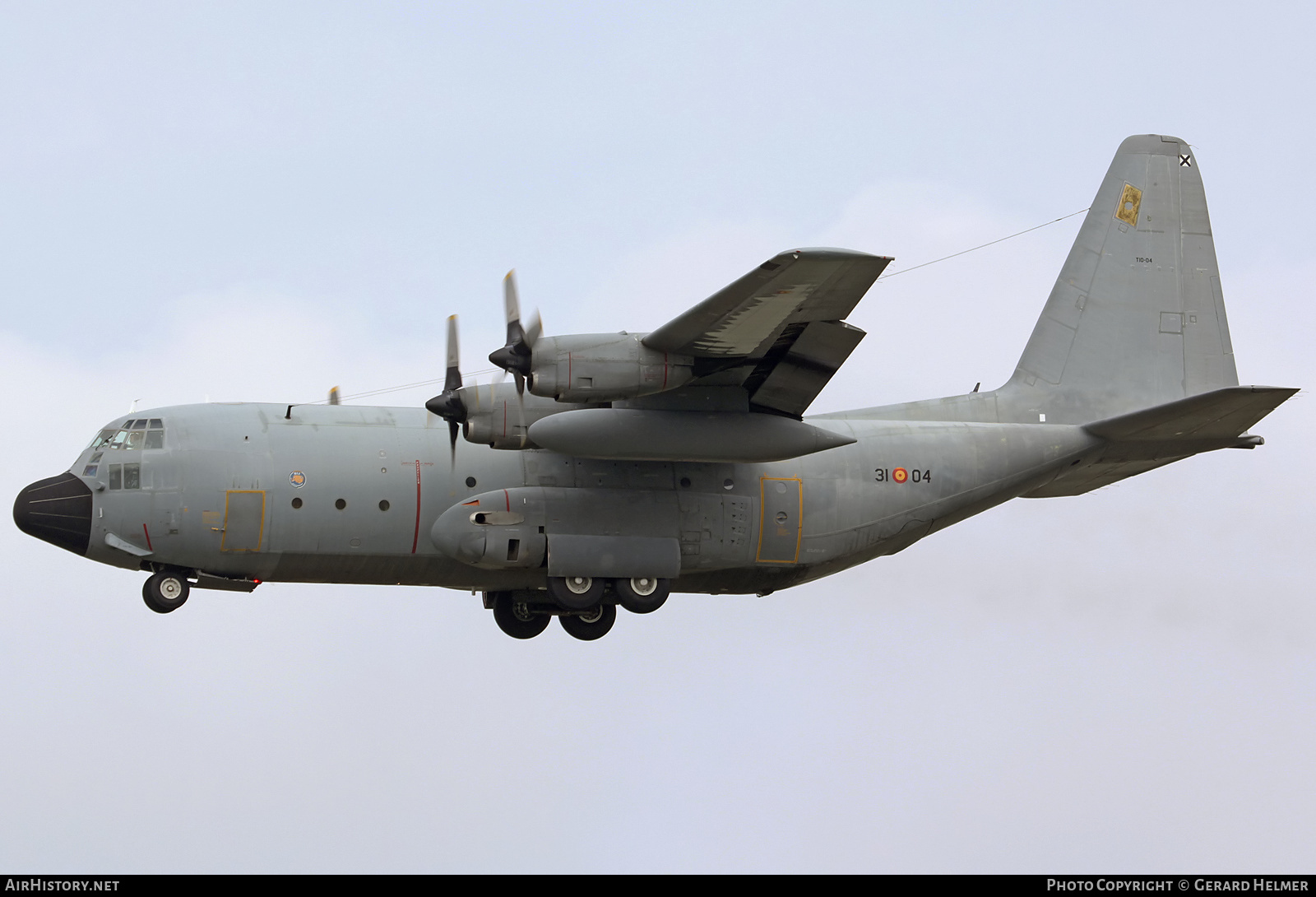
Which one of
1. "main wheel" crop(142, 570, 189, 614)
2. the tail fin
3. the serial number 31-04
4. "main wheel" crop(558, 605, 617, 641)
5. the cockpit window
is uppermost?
the tail fin

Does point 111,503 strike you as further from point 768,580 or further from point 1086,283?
point 1086,283

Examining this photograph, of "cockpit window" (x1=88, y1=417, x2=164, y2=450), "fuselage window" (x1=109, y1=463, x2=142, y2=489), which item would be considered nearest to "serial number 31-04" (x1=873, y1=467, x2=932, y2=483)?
"cockpit window" (x1=88, y1=417, x2=164, y2=450)

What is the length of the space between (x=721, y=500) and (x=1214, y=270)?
841 cm

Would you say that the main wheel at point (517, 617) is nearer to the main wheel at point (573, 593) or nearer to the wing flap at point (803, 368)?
the main wheel at point (573, 593)

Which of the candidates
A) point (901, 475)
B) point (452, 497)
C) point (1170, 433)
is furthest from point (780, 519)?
point (1170, 433)

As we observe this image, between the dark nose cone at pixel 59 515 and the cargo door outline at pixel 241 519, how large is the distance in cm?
155

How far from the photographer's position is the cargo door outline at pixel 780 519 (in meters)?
20.4

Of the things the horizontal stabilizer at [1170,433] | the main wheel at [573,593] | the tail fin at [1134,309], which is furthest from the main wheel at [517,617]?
the horizontal stabilizer at [1170,433]

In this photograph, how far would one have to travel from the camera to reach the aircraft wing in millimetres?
16531

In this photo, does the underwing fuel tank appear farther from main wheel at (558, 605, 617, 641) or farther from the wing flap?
main wheel at (558, 605, 617, 641)

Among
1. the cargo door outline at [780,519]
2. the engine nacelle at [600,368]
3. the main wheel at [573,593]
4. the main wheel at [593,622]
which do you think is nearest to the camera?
the engine nacelle at [600,368]

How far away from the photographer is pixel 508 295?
1900 cm

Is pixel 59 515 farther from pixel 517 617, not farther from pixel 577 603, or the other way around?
pixel 577 603

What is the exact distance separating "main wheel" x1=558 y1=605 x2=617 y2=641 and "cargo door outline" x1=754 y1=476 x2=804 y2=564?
2020 millimetres
